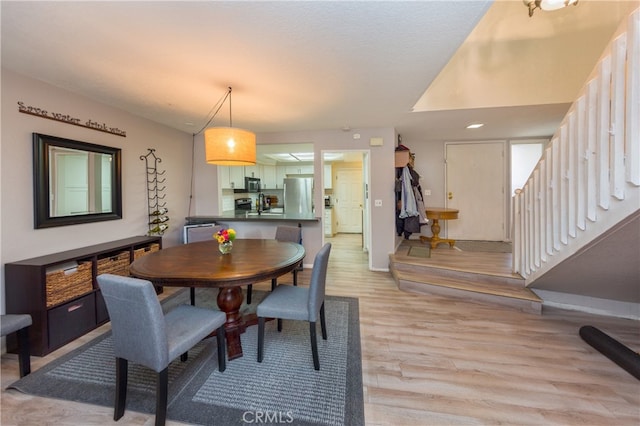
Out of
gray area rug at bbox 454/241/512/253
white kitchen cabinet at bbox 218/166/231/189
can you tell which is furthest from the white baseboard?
white kitchen cabinet at bbox 218/166/231/189

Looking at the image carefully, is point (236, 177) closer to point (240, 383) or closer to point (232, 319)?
point (232, 319)

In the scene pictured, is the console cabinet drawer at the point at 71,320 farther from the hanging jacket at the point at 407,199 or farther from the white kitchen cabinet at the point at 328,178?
the white kitchen cabinet at the point at 328,178

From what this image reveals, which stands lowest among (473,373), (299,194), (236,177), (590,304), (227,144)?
(473,373)

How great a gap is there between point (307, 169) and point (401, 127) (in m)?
3.70

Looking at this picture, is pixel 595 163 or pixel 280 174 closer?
pixel 595 163

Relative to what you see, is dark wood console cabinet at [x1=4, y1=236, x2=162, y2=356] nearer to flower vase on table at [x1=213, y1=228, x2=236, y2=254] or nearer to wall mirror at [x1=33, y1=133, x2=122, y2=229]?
wall mirror at [x1=33, y1=133, x2=122, y2=229]

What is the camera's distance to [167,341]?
1.38 meters

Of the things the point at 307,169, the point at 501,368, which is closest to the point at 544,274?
the point at 501,368

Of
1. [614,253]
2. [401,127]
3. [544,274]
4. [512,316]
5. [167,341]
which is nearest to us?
[167,341]

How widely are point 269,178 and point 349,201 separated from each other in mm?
2532

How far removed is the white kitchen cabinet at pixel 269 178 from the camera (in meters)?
6.99

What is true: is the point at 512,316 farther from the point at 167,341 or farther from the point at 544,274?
the point at 167,341

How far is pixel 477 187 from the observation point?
16.6 ft

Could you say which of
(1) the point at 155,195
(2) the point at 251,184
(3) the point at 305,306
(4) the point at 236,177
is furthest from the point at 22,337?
(2) the point at 251,184
